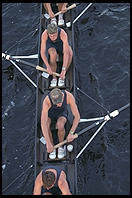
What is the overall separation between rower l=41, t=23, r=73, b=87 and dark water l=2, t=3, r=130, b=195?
142 centimetres

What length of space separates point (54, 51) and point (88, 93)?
2.28 metres

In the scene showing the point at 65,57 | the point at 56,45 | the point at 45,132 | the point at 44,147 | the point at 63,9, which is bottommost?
the point at 44,147

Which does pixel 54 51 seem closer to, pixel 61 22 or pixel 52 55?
pixel 52 55

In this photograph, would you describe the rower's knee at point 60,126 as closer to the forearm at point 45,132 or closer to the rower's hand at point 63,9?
the forearm at point 45,132

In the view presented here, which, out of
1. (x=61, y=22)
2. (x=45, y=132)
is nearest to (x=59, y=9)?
(x=61, y=22)

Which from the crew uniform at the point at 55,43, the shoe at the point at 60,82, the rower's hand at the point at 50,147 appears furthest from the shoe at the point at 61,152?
the crew uniform at the point at 55,43

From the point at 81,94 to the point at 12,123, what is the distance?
291cm

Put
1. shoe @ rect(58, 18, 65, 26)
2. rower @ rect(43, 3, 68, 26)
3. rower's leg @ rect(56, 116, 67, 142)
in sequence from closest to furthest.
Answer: rower's leg @ rect(56, 116, 67, 142) < rower @ rect(43, 3, 68, 26) < shoe @ rect(58, 18, 65, 26)

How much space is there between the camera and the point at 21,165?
11.4 metres

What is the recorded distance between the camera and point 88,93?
13070 millimetres

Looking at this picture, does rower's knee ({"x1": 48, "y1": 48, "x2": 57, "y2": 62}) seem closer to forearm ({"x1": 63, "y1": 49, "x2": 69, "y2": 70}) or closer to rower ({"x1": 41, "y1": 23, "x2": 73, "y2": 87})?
rower ({"x1": 41, "y1": 23, "x2": 73, "y2": 87})

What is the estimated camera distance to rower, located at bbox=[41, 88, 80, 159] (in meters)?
10.1

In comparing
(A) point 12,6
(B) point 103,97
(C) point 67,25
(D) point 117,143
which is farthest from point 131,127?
(A) point 12,6

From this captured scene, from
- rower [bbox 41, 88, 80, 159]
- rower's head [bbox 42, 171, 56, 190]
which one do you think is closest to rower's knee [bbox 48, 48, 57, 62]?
rower [bbox 41, 88, 80, 159]
